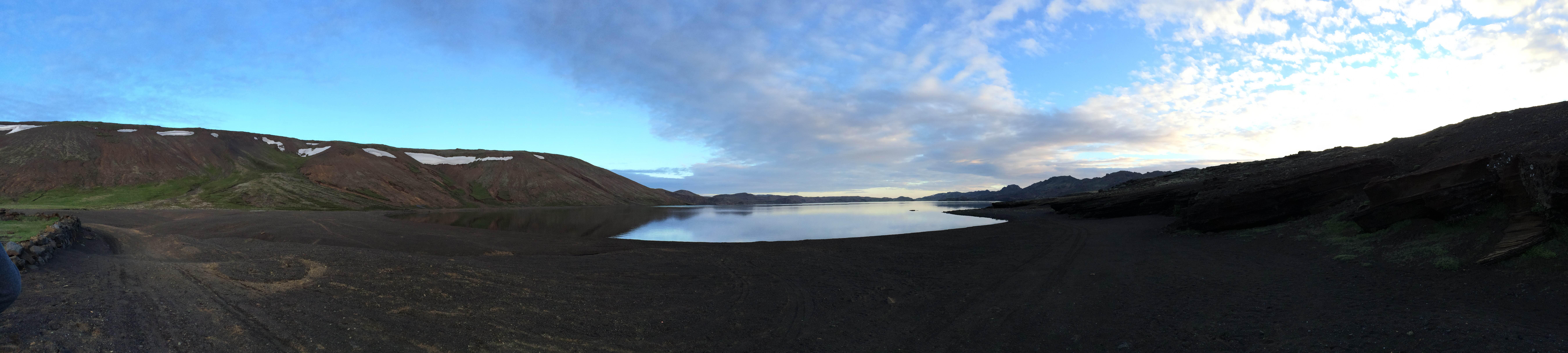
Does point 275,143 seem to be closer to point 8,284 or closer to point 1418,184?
point 8,284

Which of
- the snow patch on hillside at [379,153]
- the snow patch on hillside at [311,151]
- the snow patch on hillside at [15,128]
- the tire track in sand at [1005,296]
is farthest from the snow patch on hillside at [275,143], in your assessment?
the tire track in sand at [1005,296]

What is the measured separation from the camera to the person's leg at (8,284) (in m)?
3.82

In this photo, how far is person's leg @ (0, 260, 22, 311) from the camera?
382 centimetres

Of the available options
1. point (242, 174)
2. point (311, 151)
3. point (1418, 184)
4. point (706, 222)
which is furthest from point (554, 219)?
point (311, 151)

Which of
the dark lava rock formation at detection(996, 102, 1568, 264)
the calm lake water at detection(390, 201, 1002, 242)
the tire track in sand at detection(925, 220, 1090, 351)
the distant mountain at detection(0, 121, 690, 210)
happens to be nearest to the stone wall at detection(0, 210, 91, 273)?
the tire track in sand at detection(925, 220, 1090, 351)

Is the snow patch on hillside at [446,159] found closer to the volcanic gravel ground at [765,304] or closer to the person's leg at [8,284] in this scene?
the volcanic gravel ground at [765,304]

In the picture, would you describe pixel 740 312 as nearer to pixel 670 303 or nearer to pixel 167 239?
pixel 670 303

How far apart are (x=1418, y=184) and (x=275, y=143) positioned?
138888 millimetres

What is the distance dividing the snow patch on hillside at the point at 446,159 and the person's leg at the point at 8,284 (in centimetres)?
13169

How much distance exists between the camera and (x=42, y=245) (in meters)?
9.72

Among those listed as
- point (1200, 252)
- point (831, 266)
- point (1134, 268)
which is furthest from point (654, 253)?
point (1200, 252)

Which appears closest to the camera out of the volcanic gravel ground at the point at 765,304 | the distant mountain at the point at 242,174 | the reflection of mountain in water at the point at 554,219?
the volcanic gravel ground at the point at 765,304

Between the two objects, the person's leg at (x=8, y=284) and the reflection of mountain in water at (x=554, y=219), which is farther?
the reflection of mountain in water at (x=554, y=219)

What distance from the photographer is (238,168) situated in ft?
254
